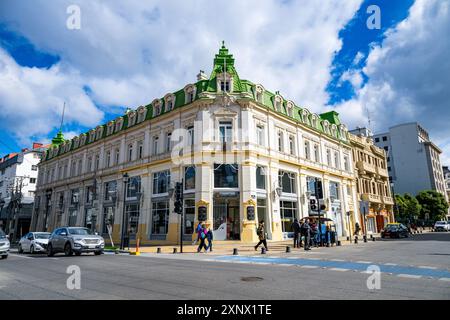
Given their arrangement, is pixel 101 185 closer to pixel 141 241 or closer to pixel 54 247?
pixel 141 241

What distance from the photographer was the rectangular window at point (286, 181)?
27.8 meters

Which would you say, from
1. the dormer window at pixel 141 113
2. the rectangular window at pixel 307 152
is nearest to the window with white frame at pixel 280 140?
the rectangular window at pixel 307 152

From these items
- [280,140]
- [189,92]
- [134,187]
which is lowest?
[134,187]

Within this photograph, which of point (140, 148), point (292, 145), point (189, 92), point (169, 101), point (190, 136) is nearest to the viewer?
point (190, 136)

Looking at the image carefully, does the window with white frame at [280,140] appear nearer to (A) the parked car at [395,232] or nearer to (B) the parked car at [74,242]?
(A) the parked car at [395,232]

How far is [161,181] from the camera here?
2800 centimetres

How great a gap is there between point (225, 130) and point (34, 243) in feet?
53.1

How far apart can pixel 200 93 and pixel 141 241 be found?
14811 millimetres

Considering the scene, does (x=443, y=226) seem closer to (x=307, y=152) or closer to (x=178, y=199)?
(x=307, y=152)

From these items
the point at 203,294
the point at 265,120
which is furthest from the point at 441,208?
the point at 203,294

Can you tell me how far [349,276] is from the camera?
27.7 feet

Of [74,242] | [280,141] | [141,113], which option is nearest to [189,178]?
[280,141]

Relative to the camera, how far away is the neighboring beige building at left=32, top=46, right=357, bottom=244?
24.2m

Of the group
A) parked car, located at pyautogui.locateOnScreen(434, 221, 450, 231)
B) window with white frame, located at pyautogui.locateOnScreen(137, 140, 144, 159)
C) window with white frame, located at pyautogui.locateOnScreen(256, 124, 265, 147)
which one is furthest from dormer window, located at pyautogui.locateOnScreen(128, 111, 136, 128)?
parked car, located at pyautogui.locateOnScreen(434, 221, 450, 231)
